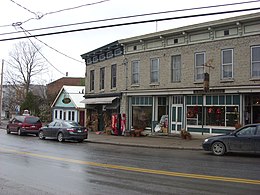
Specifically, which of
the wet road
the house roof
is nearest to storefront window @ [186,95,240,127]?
the wet road

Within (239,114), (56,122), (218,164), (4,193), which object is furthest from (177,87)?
(4,193)

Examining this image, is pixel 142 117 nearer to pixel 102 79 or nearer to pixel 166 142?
pixel 166 142

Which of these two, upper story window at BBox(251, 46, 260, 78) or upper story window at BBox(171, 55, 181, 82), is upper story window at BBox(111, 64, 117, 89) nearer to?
upper story window at BBox(171, 55, 181, 82)

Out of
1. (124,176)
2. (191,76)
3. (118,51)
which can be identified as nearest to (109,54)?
(118,51)

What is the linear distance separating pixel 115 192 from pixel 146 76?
19163mm

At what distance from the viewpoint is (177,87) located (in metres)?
24.0

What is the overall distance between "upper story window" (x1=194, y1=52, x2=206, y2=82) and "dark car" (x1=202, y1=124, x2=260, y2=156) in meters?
7.94

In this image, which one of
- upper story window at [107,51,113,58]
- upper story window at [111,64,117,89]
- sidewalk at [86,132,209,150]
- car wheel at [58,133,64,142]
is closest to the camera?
sidewalk at [86,132,209,150]

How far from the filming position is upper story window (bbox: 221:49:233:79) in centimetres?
2138

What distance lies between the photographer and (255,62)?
66.7 feet

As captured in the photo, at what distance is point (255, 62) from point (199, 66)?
385 cm

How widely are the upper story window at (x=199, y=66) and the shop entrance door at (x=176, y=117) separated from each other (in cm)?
240

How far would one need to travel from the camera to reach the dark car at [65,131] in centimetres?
2283

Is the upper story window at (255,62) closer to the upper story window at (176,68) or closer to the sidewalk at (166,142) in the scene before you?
the sidewalk at (166,142)
